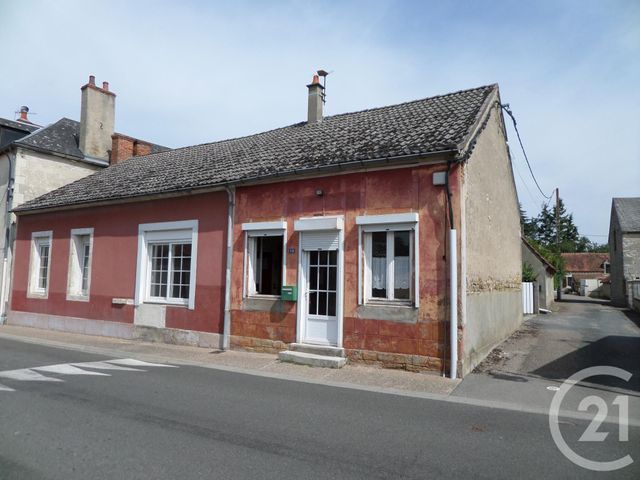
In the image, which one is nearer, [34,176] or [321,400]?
[321,400]

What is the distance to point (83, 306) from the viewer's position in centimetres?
1365

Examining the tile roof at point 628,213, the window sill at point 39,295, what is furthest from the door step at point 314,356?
the tile roof at point 628,213

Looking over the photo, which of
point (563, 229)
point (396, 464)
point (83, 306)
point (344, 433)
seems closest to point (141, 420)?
point (344, 433)

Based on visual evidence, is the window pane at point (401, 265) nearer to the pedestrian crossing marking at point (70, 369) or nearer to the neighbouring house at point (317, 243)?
the neighbouring house at point (317, 243)

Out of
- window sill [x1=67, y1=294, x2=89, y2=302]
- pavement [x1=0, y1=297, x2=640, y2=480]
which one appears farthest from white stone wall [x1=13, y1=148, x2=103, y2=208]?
pavement [x1=0, y1=297, x2=640, y2=480]

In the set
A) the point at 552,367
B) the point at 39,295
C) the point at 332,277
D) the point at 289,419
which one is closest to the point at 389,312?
the point at 332,277

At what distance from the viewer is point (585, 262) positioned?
61.6 meters

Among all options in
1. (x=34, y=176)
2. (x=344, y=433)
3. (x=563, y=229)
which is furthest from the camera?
(x=563, y=229)

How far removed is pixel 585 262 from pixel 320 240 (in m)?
62.8

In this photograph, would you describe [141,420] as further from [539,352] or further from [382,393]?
[539,352]

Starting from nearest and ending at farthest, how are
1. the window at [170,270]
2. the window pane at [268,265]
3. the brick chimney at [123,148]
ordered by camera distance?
the window pane at [268,265]
the window at [170,270]
the brick chimney at [123,148]

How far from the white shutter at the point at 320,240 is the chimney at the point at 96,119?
12710mm

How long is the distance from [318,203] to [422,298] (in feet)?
9.52

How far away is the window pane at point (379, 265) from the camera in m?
8.92
